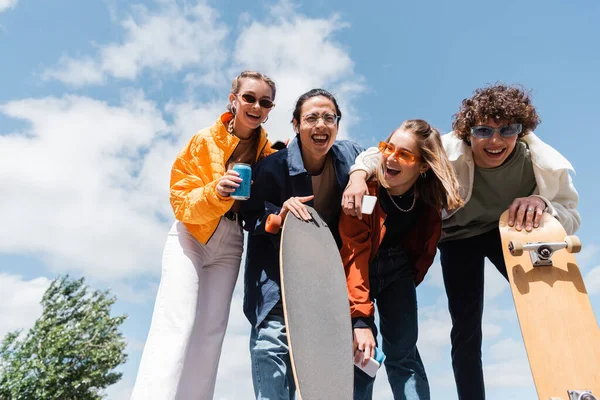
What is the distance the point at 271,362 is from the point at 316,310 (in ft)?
1.46

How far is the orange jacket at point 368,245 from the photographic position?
299 centimetres

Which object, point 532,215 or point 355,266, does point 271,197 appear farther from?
point 532,215

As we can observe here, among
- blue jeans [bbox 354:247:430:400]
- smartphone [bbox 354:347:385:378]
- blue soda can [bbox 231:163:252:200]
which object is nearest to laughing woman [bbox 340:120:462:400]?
blue jeans [bbox 354:247:430:400]

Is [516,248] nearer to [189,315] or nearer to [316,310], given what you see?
[316,310]

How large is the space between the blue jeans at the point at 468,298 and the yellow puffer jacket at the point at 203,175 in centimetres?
209

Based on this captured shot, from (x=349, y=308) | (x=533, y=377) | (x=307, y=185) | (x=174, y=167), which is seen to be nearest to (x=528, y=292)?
(x=533, y=377)

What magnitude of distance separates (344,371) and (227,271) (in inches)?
54.5

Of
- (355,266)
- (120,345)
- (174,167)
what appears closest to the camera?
(355,266)

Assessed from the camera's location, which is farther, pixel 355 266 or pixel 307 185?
pixel 307 185

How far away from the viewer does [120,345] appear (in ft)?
66.4

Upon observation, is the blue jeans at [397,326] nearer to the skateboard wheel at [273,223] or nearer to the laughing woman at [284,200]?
the laughing woman at [284,200]

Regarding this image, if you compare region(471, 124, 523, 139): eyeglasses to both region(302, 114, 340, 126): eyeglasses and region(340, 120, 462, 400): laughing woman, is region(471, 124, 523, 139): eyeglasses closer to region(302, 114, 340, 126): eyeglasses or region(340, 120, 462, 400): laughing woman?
region(340, 120, 462, 400): laughing woman

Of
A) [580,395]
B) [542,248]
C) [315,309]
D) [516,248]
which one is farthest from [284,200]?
[580,395]

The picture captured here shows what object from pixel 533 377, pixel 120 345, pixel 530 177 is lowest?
pixel 533 377
